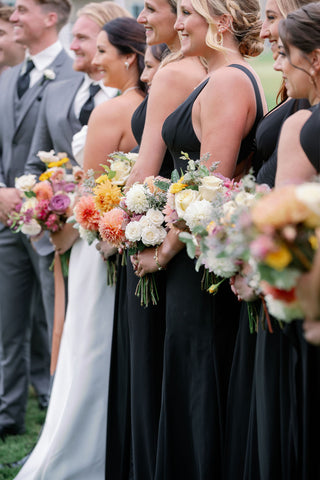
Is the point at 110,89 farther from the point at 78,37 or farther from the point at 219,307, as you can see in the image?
the point at 219,307

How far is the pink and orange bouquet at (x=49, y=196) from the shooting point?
15.9ft

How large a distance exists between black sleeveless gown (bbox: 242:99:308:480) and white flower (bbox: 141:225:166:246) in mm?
876

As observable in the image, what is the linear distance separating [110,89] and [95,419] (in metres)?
2.41

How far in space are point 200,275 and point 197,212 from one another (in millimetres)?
495

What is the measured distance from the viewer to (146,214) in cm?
356

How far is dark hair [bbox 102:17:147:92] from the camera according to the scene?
4750 millimetres

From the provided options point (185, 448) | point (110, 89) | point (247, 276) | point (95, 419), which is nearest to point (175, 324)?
point (185, 448)

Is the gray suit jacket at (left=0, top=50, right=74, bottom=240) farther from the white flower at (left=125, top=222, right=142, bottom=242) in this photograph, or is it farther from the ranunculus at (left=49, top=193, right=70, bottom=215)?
the white flower at (left=125, top=222, right=142, bottom=242)

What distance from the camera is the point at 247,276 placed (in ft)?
8.59

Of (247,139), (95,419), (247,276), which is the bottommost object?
(95,419)

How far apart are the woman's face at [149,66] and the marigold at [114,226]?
1081 millimetres

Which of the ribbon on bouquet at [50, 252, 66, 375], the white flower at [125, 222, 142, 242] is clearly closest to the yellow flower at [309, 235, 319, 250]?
the white flower at [125, 222, 142, 242]

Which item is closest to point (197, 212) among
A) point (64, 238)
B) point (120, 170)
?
point (120, 170)

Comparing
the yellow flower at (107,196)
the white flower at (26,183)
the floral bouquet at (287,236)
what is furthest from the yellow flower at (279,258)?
the white flower at (26,183)
